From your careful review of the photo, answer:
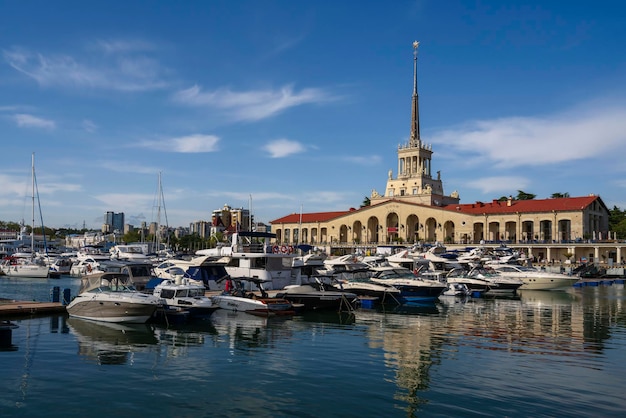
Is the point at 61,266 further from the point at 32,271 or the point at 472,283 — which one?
the point at 472,283

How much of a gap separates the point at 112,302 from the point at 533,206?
86.0 m

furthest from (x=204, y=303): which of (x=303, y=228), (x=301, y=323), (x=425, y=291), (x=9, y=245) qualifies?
(x=9, y=245)

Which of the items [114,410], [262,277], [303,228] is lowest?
[114,410]

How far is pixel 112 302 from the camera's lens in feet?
85.3

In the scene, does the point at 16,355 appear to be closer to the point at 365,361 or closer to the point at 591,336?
the point at 365,361

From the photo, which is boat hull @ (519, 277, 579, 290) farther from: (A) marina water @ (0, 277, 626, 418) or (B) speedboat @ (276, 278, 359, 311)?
(B) speedboat @ (276, 278, 359, 311)

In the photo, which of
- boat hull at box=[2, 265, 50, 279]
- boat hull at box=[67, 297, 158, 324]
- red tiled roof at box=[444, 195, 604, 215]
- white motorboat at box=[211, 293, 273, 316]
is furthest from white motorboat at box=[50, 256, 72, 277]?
red tiled roof at box=[444, 195, 604, 215]

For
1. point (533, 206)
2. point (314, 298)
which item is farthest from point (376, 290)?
point (533, 206)

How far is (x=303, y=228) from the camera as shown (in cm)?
12731

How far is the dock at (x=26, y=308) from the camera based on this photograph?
90.6 ft

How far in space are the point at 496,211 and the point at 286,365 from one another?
8793cm

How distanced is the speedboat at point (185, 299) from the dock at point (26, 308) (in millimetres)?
5723

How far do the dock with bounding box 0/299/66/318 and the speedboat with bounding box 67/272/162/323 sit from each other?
1.10 m

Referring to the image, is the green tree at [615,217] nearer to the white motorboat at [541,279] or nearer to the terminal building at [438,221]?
the terminal building at [438,221]
